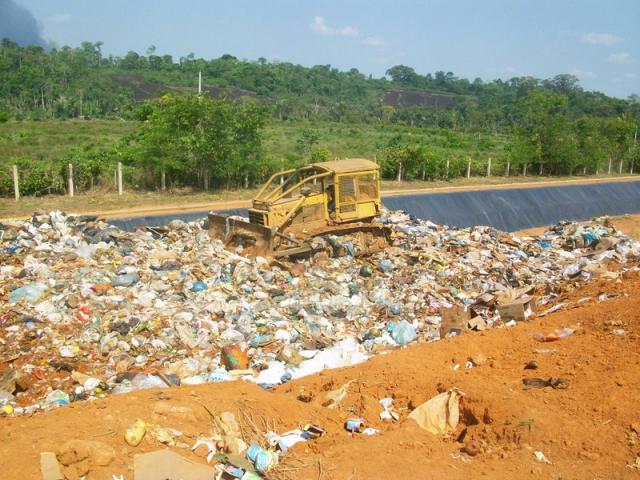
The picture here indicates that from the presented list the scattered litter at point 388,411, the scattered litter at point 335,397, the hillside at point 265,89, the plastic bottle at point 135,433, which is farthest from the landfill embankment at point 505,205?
→ the hillside at point 265,89

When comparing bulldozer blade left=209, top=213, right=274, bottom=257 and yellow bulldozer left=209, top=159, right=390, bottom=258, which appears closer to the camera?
bulldozer blade left=209, top=213, right=274, bottom=257

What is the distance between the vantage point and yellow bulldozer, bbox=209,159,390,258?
11789mm

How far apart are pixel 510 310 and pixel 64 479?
671 centimetres

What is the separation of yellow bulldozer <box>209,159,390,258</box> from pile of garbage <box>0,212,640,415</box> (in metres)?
0.37

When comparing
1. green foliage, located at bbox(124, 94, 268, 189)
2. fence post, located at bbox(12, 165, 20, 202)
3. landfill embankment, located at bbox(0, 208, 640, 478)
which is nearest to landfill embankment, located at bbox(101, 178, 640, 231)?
green foliage, located at bbox(124, 94, 268, 189)

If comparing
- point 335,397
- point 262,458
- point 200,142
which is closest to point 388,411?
point 335,397

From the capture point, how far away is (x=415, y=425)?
539cm

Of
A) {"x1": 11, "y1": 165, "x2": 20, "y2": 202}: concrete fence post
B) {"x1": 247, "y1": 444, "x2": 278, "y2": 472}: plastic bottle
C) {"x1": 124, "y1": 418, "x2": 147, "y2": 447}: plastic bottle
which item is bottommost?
{"x1": 247, "y1": 444, "x2": 278, "y2": 472}: plastic bottle

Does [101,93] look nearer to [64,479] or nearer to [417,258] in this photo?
[417,258]

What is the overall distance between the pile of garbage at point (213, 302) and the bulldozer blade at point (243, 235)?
1.20 feet

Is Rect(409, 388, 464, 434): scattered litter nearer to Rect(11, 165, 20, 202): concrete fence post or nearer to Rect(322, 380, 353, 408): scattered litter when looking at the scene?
Rect(322, 380, 353, 408): scattered litter

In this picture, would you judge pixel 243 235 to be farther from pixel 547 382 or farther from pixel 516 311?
pixel 547 382

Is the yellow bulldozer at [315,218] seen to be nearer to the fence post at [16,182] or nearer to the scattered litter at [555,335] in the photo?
the scattered litter at [555,335]

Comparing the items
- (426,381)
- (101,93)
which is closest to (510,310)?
(426,381)
